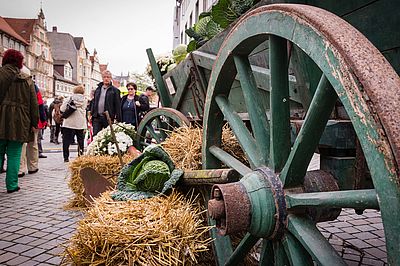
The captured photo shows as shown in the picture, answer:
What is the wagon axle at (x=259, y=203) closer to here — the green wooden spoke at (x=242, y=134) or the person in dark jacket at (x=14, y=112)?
the green wooden spoke at (x=242, y=134)

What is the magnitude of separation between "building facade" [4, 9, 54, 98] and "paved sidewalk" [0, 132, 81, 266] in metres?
47.4

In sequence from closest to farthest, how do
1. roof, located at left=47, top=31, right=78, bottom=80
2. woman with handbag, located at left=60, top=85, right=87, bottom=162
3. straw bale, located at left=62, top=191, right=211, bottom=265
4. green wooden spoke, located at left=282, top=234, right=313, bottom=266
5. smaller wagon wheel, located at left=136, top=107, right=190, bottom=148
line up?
green wooden spoke, located at left=282, top=234, right=313, bottom=266
straw bale, located at left=62, top=191, right=211, bottom=265
smaller wagon wheel, located at left=136, top=107, right=190, bottom=148
woman with handbag, located at left=60, top=85, right=87, bottom=162
roof, located at left=47, top=31, right=78, bottom=80

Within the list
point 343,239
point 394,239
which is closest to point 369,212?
point 343,239

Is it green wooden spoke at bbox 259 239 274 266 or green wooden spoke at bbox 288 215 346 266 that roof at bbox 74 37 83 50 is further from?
green wooden spoke at bbox 288 215 346 266

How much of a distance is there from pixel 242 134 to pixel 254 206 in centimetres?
43

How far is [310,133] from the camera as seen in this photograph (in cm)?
107

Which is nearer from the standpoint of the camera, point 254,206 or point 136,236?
point 254,206

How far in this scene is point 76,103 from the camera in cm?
688

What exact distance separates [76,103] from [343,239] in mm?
5535

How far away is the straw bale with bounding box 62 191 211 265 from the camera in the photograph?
146cm

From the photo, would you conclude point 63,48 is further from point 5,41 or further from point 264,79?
point 264,79

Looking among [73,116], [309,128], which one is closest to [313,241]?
[309,128]

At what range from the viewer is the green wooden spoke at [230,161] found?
4.92 feet

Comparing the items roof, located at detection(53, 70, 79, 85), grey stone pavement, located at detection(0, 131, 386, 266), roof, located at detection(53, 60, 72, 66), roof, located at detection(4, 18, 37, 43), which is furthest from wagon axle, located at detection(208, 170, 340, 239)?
roof, located at detection(53, 60, 72, 66)
